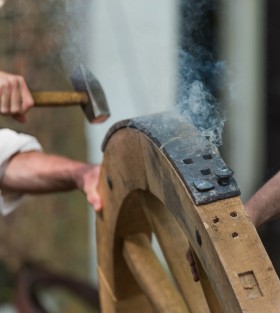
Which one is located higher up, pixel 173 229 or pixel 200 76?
pixel 200 76

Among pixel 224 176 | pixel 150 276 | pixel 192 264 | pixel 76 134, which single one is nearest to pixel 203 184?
pixel 224 176

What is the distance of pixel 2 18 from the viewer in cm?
343

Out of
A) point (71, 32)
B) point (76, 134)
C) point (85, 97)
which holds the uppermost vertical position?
point (71, 32)

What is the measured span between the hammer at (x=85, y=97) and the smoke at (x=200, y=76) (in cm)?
30

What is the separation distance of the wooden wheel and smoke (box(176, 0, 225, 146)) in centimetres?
5

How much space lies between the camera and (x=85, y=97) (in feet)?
6.29

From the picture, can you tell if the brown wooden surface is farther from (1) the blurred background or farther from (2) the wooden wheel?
(1) the blurred background

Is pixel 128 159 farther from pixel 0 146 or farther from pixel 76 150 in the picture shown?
pixel 76 150

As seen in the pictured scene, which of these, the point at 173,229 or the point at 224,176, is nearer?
the point at 224,176

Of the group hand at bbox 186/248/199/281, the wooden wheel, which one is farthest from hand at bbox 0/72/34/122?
hand at bbox 186/248/199/281

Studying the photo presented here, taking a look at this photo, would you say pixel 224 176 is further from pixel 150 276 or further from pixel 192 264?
pixel 150 276

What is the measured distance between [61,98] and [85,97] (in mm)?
52

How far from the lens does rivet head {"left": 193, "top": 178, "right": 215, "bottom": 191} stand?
54.3 inches

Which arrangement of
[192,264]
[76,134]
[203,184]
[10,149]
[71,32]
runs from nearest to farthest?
[203,184], [192,264], [71,32], [10,149], [76,134]
